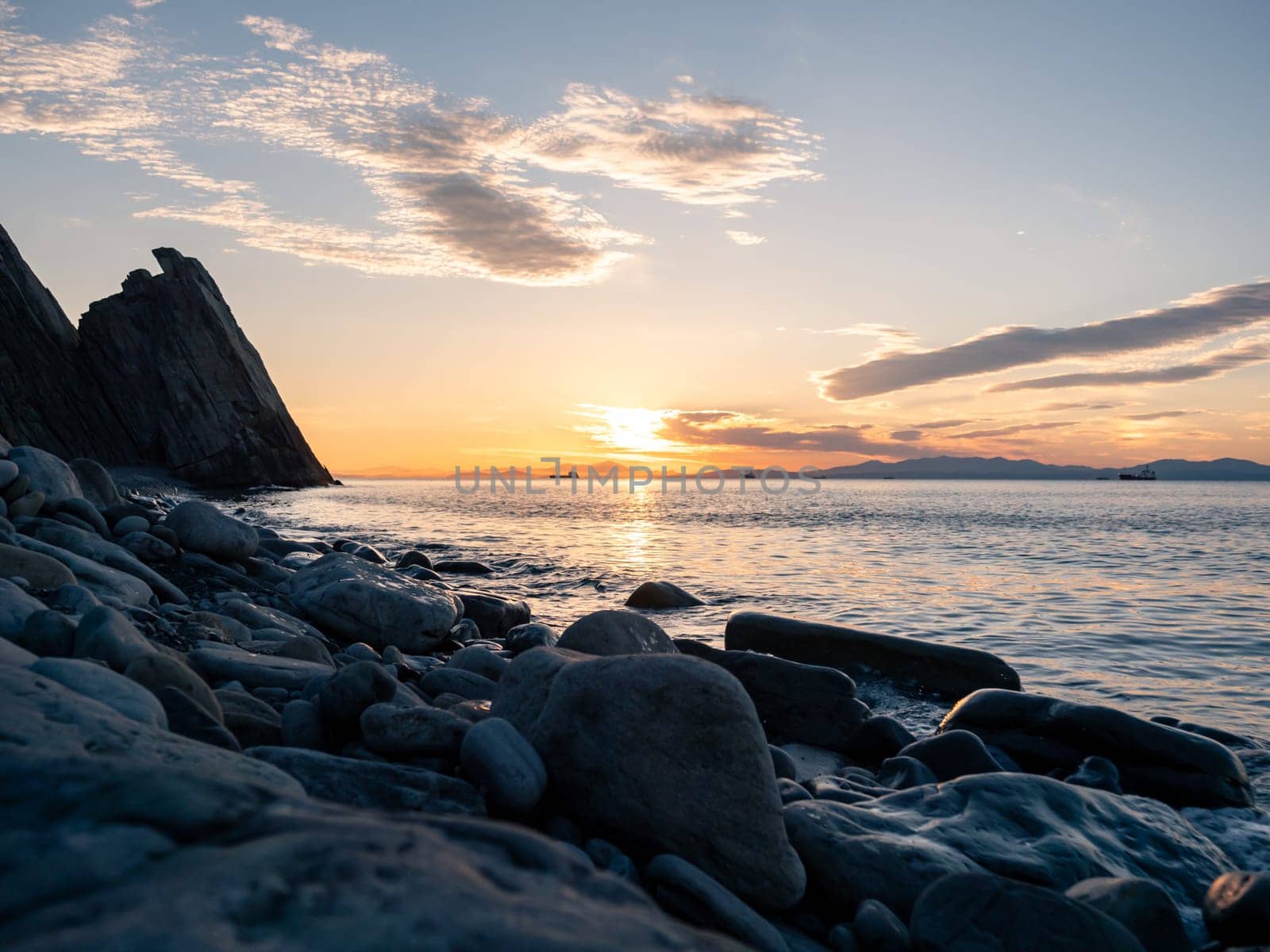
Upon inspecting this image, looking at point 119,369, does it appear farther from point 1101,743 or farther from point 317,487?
point 1101,743

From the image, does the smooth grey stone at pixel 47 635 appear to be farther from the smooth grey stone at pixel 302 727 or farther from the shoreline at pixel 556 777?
the smooth grey stone at pixel 302 727

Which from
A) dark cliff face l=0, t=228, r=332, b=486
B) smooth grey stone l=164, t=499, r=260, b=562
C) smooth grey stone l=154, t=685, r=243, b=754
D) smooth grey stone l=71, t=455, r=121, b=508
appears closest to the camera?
smooth grey stone l=154, t=685, r=243, b=754

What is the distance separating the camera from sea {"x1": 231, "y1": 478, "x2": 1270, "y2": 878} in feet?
26.9

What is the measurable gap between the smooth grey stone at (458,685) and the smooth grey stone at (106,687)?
284 centimetres

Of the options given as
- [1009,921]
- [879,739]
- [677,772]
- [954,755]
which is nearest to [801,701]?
[879,739]

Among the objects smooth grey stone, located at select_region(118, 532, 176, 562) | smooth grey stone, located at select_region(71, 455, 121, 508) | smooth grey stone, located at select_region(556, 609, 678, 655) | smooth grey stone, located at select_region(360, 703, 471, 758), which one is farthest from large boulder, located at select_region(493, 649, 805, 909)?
smooth grey stone, located at select_region(71, 455, 121, 508)

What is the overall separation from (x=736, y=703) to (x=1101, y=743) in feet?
13.2

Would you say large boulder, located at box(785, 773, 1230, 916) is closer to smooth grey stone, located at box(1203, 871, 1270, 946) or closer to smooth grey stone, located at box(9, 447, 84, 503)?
smooth grey stone, located at box(1203, 871, 1270, 946)

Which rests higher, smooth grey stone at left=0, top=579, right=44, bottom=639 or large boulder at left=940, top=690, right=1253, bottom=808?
smooth grey stone at left=0, top=579, right=44, bottom=639

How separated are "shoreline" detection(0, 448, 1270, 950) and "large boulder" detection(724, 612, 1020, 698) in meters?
0.04

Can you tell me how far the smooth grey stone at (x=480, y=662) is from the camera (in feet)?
20.6

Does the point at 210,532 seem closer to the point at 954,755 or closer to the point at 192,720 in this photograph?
the point at 192,720

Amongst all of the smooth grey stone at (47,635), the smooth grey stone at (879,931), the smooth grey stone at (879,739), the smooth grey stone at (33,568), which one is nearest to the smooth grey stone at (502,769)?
the smooth grey stone at (879,931)

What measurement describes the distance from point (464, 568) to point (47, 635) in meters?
13.7
